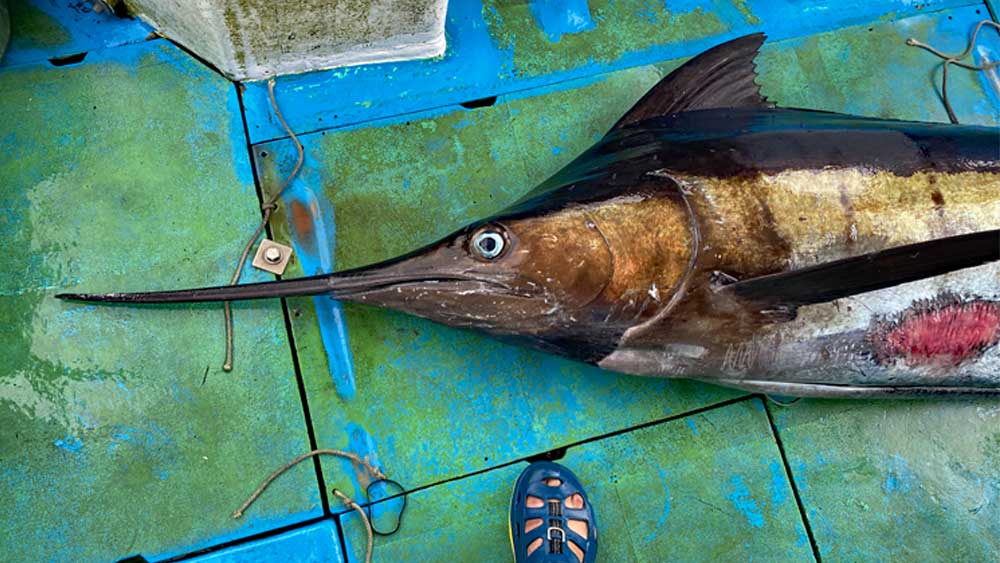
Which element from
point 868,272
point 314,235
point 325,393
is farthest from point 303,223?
point 868,272

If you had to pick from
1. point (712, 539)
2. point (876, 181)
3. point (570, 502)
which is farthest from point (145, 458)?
point (876, 181)

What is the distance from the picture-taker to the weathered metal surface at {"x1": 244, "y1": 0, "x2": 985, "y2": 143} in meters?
2.79

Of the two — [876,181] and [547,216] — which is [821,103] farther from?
[547,216]

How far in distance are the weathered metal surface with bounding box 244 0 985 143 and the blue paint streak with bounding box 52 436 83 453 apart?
1196 mm

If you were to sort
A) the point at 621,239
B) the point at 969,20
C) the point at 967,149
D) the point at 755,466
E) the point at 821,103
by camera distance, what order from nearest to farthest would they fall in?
the point at 621,239 → the point at 967,149 → the point at 755,466 → the point at 821,103 → the point at 969,20

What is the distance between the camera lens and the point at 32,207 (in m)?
2.59

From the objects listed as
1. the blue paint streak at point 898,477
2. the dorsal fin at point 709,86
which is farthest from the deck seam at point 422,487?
the dorsal fin at point 709,86

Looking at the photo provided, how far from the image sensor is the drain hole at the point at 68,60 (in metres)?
2.72

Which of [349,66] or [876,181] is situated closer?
[876,181]

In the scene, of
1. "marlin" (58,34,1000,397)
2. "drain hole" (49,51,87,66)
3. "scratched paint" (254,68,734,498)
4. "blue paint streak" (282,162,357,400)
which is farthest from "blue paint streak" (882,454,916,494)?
"drain hole" (49,51,87,66)

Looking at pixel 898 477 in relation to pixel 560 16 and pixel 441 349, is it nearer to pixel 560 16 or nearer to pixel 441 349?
pixel 441 349

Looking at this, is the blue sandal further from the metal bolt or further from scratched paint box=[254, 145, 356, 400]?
the metal bolt

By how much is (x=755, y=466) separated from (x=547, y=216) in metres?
1.29

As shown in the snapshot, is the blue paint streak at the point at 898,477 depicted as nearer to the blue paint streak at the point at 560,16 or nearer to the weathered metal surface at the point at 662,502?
the weathered metal surface at the point at 662,502
